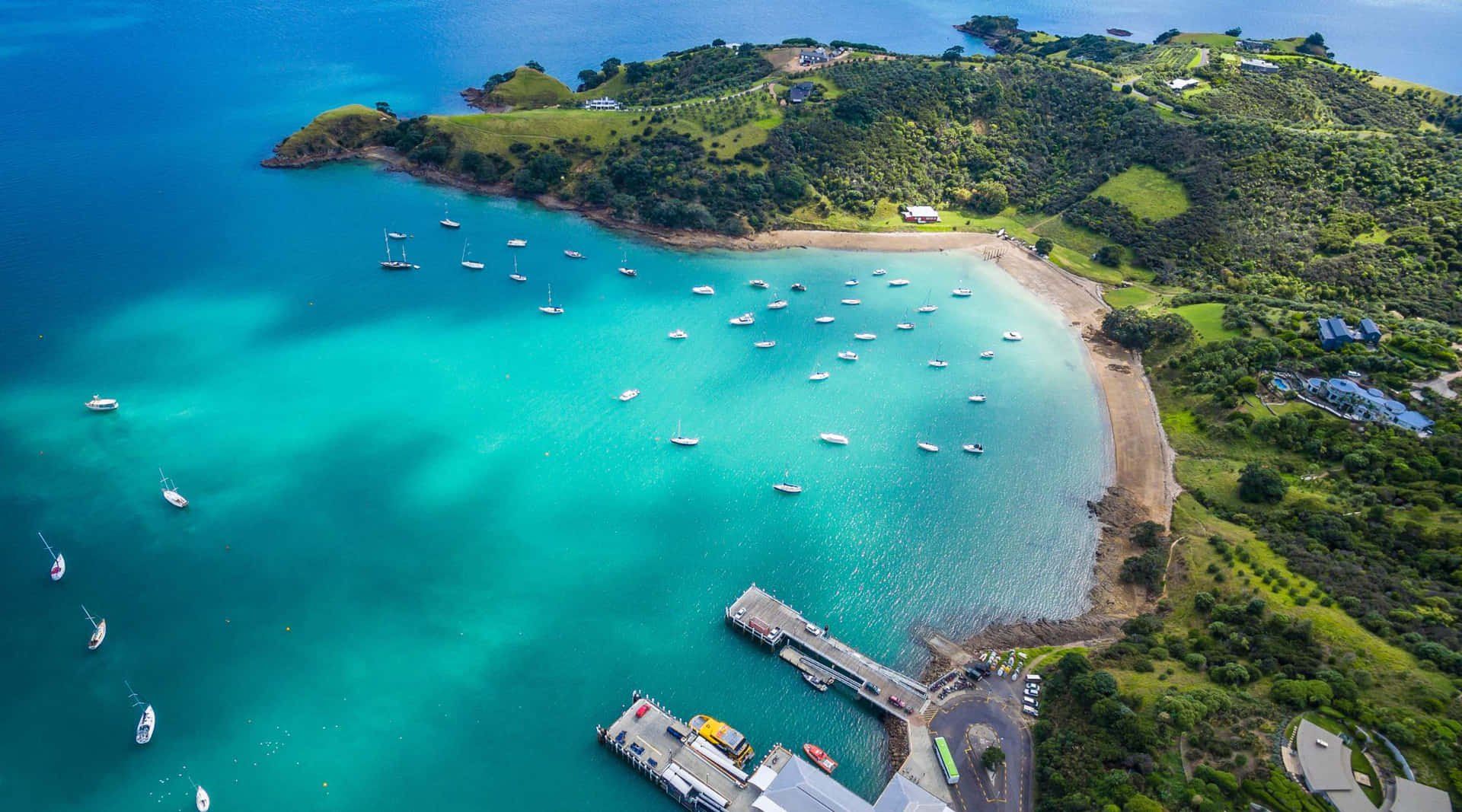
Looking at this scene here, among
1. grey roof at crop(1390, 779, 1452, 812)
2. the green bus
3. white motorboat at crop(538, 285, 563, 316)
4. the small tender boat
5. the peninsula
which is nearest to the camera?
grey roof at crop(1390, 779, 1452, 812)

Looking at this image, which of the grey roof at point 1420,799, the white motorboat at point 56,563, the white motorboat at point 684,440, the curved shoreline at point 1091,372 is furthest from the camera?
the white motorboat at point 684,440

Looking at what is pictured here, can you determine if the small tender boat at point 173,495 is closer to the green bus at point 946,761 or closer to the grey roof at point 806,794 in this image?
the grey roof at point 806,794

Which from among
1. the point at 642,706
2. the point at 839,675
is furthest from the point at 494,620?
the point at 839,675

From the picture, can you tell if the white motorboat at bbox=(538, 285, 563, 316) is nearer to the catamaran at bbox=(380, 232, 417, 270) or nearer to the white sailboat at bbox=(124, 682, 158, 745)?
the catamaran at bbox=(380, 232, 417, 270)

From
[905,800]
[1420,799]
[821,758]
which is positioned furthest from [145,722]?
[1420,799]

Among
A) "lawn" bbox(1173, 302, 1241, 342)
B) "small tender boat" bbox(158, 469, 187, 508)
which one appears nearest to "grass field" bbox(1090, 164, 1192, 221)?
"lawn" bbox(1173, 302, 1241, 342)

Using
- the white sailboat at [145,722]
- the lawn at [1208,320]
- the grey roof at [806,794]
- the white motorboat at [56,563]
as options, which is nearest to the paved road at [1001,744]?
the grey roof at [806,794]

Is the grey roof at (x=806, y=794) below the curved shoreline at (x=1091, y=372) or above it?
below
